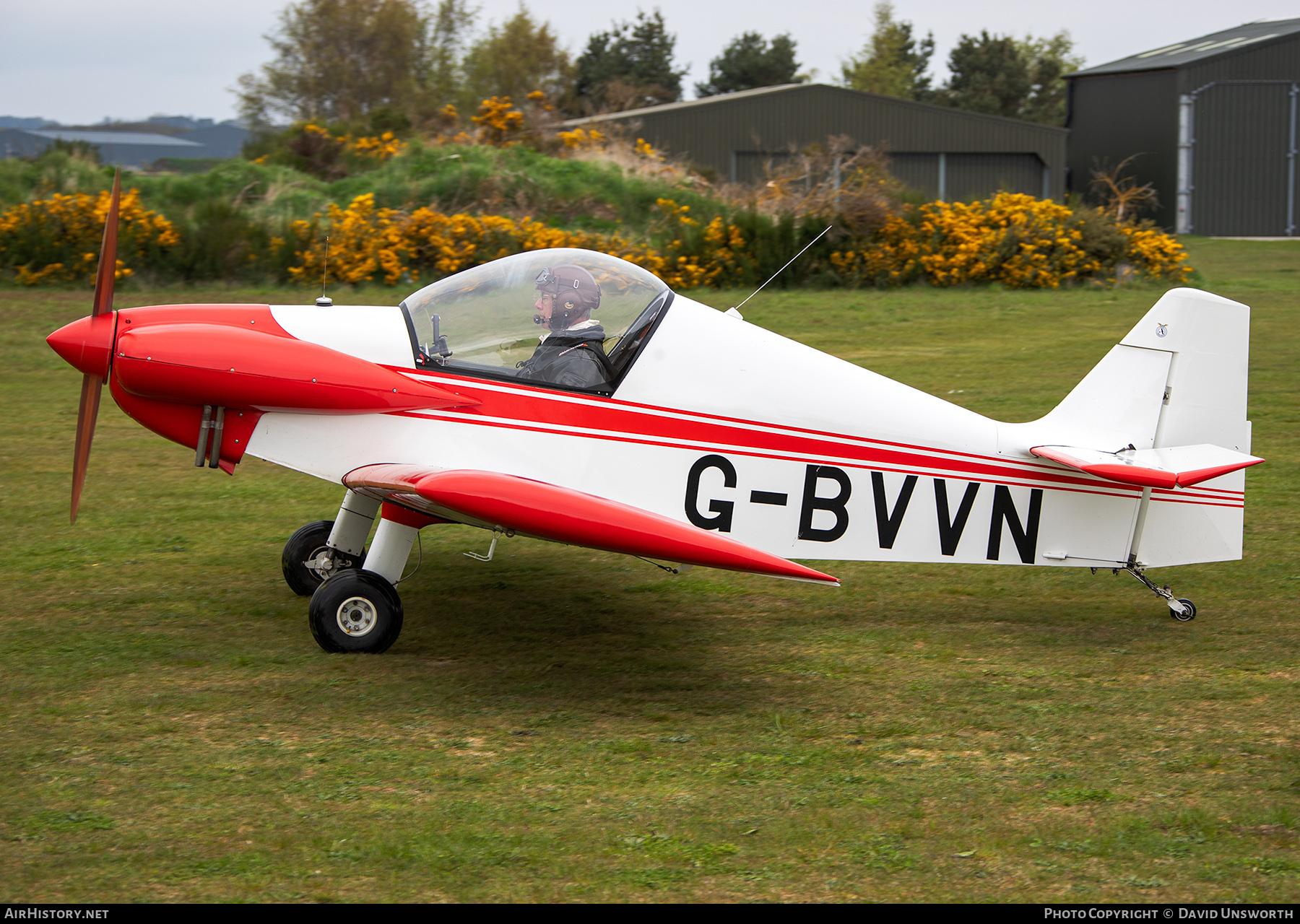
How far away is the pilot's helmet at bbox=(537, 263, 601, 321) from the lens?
5.91 metres

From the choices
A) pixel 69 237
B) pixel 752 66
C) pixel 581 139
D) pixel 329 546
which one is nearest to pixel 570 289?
pixel 329 546

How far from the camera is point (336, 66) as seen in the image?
5253cm

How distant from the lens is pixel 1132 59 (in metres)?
41.3

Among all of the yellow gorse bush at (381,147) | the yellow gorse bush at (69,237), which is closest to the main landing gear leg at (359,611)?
the yellow gorse bush at (69,237)

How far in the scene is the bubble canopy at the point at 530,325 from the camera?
5848mm

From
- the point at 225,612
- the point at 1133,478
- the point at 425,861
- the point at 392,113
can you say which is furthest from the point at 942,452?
the point at 392,113

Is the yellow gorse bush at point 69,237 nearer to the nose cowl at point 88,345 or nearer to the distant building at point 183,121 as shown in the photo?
the nose cowl at point 88,345

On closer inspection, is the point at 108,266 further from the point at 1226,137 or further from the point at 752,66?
the point at 752,66

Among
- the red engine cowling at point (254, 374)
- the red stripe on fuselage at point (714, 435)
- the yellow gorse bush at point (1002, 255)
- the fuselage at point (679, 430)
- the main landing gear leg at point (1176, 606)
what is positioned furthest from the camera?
the yellow gorse bush at point (1002, 255)

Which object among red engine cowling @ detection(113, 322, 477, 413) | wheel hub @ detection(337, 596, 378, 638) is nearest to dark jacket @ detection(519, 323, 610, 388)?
red engine cowling @ detection(113, 322, 477, 413)

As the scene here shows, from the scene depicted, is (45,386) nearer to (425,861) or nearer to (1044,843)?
(425,861)

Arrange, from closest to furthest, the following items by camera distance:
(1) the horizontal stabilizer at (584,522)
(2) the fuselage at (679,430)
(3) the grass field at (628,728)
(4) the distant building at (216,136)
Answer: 1. (3) the grass field at (628,728)
2. (1) the horizontal stabilizer at (584,522)
3. (2) the fuselage at (679,430)
4. (4) the distant building at (216,136)

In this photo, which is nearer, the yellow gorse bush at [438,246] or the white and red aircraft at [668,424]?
the white and red aircraft at [668,424]

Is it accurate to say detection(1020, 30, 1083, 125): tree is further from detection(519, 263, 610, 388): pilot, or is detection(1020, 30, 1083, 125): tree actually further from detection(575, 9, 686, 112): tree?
detection(519, 263, 610, 388): pilot
